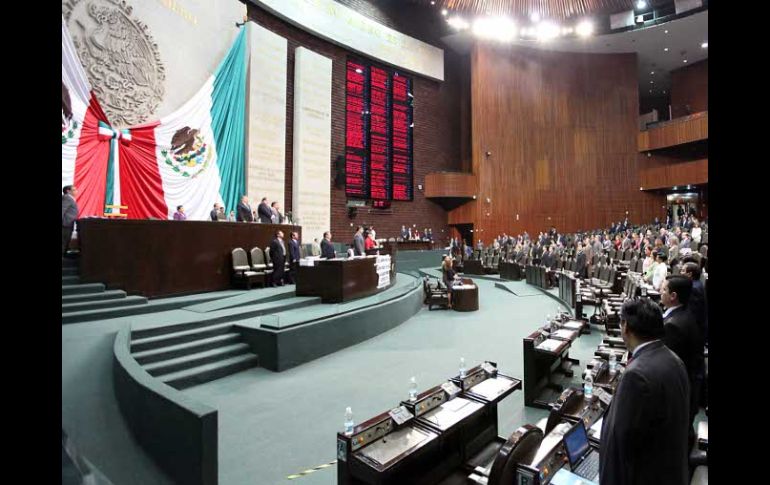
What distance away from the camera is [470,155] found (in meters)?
20.3

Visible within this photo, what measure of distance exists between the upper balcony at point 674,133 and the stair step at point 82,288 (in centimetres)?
2267

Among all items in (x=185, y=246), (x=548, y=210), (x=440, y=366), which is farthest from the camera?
(x=548, y=210)

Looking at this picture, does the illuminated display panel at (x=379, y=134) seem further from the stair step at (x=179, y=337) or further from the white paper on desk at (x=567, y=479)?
the white paper on desk at (x=567, y=479)

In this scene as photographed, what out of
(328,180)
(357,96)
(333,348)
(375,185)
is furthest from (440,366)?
(357,96)

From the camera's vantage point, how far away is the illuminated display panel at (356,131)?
1547 cm

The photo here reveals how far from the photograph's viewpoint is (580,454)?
1980 millimetres

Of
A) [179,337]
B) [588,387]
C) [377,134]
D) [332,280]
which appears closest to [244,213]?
[332,280]

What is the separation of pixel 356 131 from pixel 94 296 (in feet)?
39.6

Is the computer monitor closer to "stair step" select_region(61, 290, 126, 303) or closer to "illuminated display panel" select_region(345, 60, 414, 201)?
"stair step" select_region(61, 290, 126, 303)

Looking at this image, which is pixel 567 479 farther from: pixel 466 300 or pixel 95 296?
pixel 466 300

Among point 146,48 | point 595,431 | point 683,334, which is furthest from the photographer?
point 146,48

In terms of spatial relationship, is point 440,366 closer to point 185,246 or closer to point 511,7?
point 185,246

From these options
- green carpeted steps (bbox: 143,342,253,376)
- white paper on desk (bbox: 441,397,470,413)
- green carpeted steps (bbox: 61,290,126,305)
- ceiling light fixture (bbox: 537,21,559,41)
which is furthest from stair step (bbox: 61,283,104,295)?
ceiling light fixture (bbox: 537,21,559,41)
